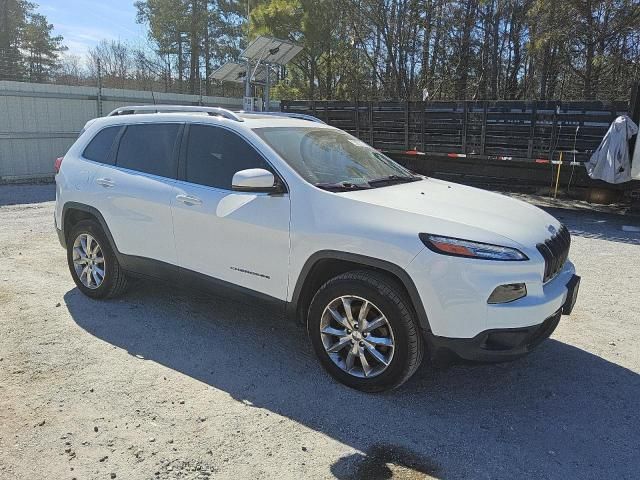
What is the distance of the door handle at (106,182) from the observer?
4.61 metres

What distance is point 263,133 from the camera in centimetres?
398

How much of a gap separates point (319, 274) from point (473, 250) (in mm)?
1078

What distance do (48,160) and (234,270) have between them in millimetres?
12368

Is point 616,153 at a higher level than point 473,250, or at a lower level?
higher

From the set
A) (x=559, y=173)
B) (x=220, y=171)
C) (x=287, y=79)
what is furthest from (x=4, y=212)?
(x=287, y=79)

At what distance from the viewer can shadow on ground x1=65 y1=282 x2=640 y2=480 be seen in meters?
2.79

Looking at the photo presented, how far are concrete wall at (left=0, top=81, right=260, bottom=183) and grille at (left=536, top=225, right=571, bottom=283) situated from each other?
531 inches

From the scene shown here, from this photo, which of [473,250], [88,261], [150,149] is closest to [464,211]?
[473,250]

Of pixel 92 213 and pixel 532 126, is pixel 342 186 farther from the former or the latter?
pixel 532 126

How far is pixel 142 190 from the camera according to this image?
4.38 meters

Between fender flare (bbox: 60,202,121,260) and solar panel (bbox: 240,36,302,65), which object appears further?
solar panel (bbox: 240,36,302,65)

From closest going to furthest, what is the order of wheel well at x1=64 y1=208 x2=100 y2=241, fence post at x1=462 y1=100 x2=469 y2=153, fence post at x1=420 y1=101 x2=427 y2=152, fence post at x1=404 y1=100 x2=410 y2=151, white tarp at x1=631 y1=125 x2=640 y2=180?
wheel well at x1=64 y1=208 x2=100 y2=241 → white tarp at x1=631 y1=125 x2=640 y2=180 → fence post at x1=462 y1=100 x2=469 y2=153 → fence post at x1=420 y1=101 x2=427 y2=152 → fence post at x1=404 y1=100 x2=410 y2=151

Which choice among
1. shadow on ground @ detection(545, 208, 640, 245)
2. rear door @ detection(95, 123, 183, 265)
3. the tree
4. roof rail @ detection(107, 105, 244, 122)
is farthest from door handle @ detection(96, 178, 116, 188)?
the tree

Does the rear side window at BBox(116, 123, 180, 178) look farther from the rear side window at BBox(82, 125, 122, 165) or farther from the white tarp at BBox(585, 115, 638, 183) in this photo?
the white tarp at BBox(585, 115, 638, 183)
